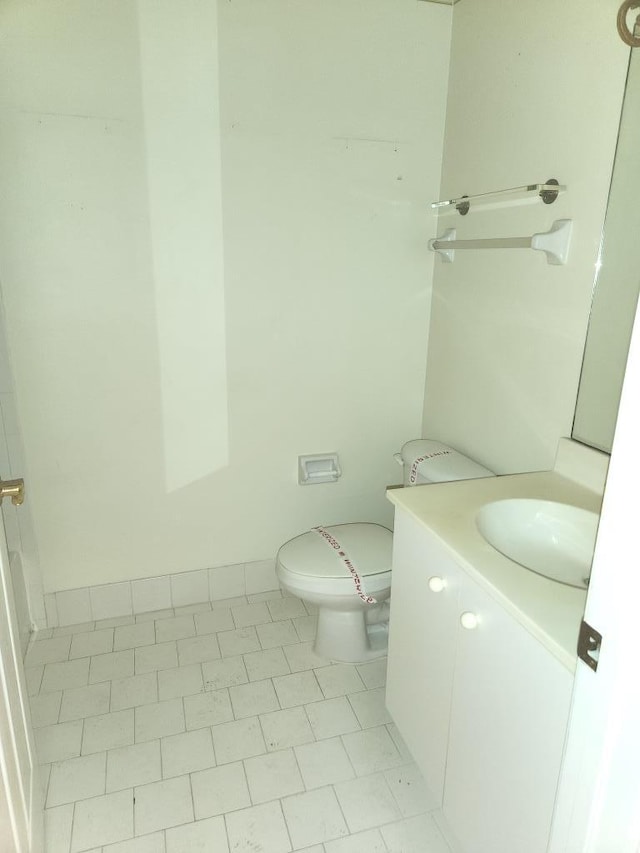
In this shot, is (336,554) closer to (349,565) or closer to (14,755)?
(349,565)

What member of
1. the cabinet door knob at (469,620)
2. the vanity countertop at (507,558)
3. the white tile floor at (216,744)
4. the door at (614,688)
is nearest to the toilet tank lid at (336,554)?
the white tile floor at (216,744)

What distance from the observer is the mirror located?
1.38 meters

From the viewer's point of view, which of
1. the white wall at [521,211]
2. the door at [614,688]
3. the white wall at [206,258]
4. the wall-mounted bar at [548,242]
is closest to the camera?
the door at [614,688]

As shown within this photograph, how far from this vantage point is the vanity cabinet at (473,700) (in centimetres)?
103

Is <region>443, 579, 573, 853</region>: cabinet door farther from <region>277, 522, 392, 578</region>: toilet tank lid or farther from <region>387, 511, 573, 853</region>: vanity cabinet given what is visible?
<region>277, 522, 392, 578</region>: toilet tank lid

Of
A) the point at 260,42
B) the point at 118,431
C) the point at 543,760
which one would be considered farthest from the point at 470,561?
the point at 260,42

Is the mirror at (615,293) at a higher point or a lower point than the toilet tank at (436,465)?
higher

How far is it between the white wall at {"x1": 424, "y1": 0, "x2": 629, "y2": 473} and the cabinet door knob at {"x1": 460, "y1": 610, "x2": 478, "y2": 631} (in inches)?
28.5

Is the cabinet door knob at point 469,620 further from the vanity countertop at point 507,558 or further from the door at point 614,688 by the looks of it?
the door at point 614,688

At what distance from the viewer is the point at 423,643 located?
58.4 inches

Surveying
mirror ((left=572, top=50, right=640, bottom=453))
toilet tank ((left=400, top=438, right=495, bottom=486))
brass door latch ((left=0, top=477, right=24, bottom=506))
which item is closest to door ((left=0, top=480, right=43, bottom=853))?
brass door latch ((left=0, top=477, right=24, bottom=506))

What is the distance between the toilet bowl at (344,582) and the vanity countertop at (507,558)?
1.75ft

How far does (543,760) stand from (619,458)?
662 mm

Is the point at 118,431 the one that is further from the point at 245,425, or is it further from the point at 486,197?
the point at 486,197
